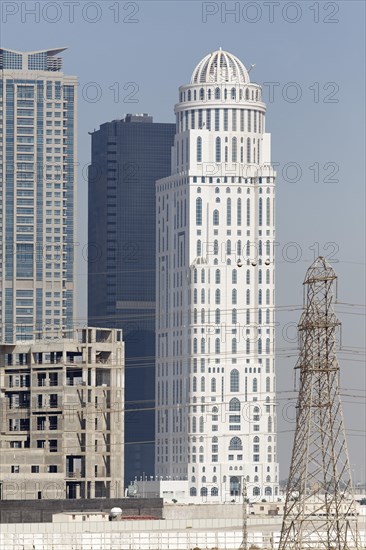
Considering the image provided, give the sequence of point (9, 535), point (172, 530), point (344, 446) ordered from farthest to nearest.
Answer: point (172, 530)
point (9, 535)
point (344, 446)

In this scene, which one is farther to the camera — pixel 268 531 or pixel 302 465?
pixel 268 531

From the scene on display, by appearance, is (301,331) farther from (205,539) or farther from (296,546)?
(205,539)

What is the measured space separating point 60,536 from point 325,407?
31.0 meters

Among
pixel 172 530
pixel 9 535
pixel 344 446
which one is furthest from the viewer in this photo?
pixel 172 530

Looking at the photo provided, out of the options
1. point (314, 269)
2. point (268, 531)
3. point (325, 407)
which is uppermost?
point (314, 269)

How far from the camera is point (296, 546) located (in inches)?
6019

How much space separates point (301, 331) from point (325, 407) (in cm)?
585

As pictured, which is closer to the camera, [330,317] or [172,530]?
[330,317]

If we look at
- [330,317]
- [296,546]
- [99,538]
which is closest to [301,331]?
[330,317]

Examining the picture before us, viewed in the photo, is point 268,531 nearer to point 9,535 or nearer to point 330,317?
point 9,535

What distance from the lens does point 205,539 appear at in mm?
176250

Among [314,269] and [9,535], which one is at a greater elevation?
[314,269]

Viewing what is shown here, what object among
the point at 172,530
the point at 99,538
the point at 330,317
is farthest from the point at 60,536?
A: the point at 330,317

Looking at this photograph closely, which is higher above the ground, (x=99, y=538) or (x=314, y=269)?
(x=314, y=269)
